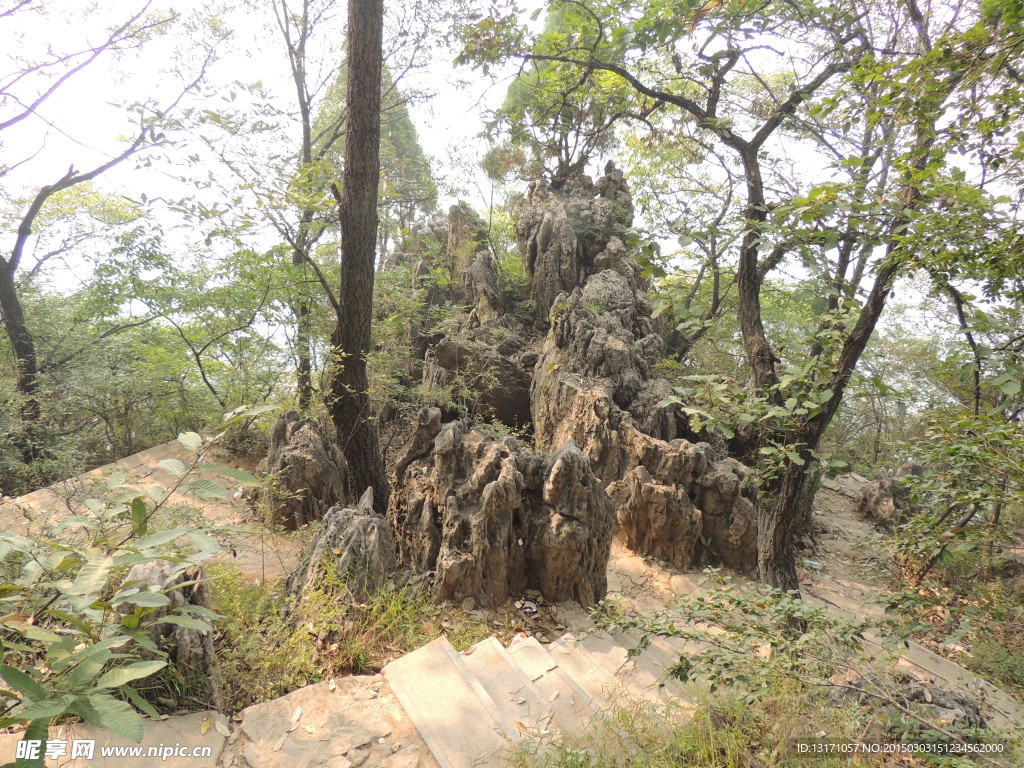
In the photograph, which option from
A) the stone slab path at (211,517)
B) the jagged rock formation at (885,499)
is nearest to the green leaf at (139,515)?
the stone slab path at (211,517)

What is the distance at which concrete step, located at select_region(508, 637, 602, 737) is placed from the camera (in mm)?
2311

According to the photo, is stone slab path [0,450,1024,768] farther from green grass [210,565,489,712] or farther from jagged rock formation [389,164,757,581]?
jagged rock formation [389,164,757,581]

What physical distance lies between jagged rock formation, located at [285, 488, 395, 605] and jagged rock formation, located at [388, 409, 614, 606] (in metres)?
0.63

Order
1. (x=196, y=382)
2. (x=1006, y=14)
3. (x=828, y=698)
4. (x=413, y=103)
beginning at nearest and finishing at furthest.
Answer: (x=1006, y=14), (x=828, y=698), (x=196, y=382), (x=413, y=103)

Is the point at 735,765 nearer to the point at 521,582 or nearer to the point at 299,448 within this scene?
the point at 521,582

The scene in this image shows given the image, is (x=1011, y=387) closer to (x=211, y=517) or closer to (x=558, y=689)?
(x=558, y=689)

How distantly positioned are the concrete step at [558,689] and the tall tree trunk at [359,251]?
277 centimetres

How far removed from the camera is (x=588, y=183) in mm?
10680

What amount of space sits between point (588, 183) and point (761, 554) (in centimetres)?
950

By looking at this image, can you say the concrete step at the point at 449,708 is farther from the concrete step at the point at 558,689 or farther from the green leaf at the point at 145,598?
the green leaf at the point at 145,598

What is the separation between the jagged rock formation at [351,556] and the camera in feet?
10.4

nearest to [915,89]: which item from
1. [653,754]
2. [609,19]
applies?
[609,19]

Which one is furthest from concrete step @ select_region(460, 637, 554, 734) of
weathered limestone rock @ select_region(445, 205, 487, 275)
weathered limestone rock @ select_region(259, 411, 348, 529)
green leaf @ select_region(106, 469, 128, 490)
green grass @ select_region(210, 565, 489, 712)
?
weathered limestone rock @ select_region(445, 205, 487, 275)

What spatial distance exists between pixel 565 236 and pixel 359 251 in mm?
5234
